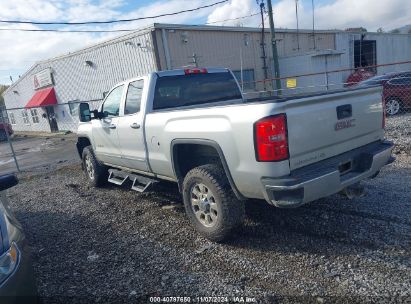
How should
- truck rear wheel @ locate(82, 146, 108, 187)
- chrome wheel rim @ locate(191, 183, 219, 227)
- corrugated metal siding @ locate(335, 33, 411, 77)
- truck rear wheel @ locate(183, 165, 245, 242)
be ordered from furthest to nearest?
corrugated metal siding @ locate(335, 33, 411, 77) < truck rear wheel @ locate(82, 146, 108, 187) < chrome wheel rim @ locate(191, 183, 219, 227) < truck rear wheel @ locate(183, 165, 245, 242)

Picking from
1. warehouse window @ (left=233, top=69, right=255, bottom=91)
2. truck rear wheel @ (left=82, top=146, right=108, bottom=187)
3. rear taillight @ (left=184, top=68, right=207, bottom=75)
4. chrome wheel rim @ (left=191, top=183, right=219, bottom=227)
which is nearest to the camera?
chrome wheel rim @ (left=191, top=183, right=219, bottom=227)

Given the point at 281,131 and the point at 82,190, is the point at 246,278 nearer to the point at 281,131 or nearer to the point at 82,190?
the point at 281,131

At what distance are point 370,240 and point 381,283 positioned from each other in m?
0.77

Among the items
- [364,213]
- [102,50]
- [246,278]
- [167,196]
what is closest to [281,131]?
[246,278]

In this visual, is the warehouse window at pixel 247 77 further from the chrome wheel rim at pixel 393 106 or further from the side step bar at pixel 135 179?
the side step bar at pixel 135 179

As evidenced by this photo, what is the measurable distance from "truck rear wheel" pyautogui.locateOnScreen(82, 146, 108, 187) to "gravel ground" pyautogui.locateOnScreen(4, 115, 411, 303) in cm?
140

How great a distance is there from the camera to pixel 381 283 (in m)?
2.90

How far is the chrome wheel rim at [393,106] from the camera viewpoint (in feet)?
37.5

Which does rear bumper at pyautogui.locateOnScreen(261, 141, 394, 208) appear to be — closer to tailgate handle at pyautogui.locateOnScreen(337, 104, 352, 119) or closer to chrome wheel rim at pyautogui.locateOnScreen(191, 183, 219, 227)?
tailgate handle at pyautogui.locateOnScreen(337, 104, 352, 119)

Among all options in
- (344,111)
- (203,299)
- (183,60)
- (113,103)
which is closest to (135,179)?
(113,103)

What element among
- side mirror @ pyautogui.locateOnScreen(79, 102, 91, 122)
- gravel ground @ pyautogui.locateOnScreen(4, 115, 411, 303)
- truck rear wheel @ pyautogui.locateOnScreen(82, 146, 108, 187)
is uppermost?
side mirror @ pyautogui.locateOnScreen(79, 102, 91, 122)

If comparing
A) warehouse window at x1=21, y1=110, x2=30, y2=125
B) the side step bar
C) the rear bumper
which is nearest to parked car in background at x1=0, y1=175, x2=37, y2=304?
the rear bumper

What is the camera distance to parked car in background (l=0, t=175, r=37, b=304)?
2.36 meters

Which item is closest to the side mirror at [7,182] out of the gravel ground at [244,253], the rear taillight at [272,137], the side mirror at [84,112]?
the gravel ground at [244,253]
